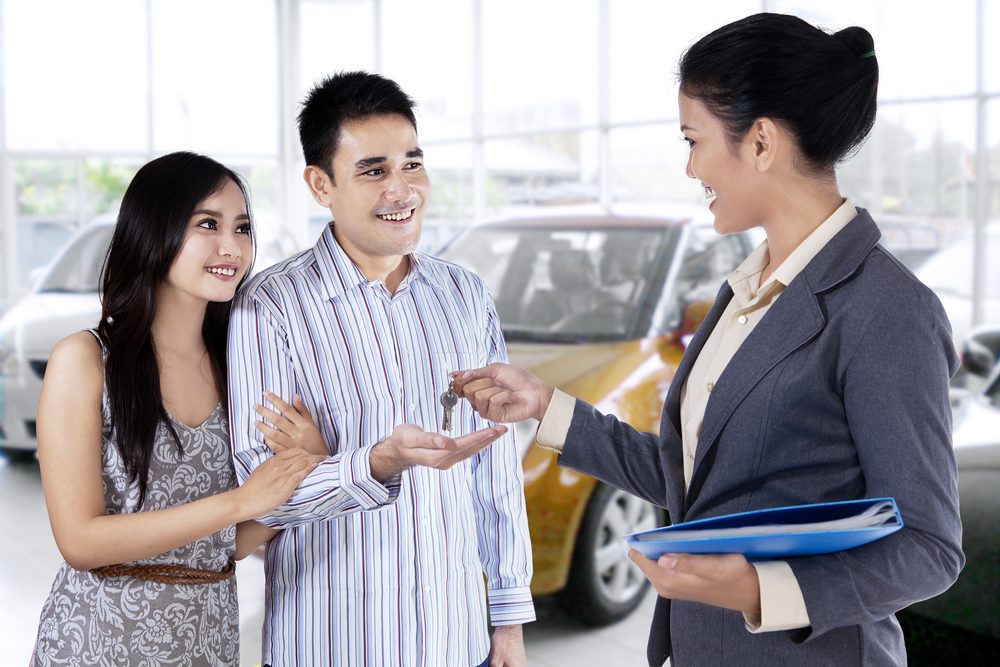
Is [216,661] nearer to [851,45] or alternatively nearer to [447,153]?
[851,45]

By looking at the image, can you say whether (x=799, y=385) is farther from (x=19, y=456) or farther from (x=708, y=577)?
(x=19, y=456)

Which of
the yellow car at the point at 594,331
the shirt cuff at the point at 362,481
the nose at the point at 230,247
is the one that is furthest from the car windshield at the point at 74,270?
the shirt cuff at the point at 362,481

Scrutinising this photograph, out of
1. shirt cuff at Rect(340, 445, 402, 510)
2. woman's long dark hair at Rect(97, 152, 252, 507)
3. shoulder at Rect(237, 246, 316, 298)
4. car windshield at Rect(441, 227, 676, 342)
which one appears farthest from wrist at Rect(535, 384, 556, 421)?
car windshield at Rect(441, 227, 676, 342)

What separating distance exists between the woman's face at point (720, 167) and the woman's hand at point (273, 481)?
71 cm

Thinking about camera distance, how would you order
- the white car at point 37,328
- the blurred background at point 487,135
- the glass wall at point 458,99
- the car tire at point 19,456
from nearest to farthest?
the blurred background at point 487,135
the white car at point 37,328
the car tire at point 19,456
the glass wall at point 458,99

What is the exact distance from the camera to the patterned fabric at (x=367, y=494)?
52.2 inches

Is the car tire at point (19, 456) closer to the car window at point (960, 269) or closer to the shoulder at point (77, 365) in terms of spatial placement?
the shoulder at point (77, 365)

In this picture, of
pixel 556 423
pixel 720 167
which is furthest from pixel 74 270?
pixel 720 167

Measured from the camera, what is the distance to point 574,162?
7746 mm

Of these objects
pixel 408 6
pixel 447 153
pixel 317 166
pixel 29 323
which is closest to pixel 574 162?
pixel 447 153

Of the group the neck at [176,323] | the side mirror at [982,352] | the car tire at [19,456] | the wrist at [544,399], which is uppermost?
the neck at [176,323]

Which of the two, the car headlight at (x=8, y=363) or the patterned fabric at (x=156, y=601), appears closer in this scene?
the patterned fabric at (x=156, y=601)

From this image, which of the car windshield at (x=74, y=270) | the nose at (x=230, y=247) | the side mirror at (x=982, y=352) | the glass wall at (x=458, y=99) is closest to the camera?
the nose at (x=230, y=247)

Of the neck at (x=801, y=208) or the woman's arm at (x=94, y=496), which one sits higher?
the neck at (x=801, y=208)
